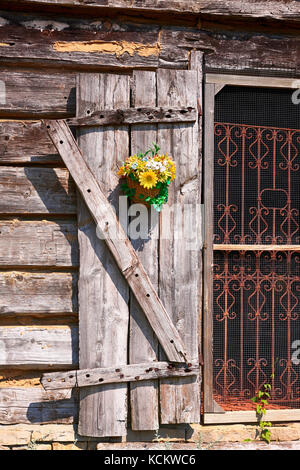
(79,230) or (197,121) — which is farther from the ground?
(197,121)

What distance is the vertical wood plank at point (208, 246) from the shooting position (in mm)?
3361

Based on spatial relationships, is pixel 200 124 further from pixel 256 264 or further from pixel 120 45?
pixel 256 264

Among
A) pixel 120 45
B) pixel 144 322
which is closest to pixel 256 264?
pixel 144 322

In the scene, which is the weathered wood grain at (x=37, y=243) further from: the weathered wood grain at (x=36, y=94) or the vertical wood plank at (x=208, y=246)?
the vertical wood plank at (x=208, y=246)

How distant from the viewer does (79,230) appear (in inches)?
122

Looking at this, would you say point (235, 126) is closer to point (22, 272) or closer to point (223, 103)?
point (223, 103)

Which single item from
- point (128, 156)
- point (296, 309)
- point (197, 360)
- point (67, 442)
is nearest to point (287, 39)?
point (128, 156)

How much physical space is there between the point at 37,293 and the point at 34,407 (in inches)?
28.1

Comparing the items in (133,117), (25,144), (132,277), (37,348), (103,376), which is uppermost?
(133,117)

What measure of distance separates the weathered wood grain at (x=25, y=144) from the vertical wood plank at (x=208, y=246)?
984mm

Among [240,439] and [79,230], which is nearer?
[79,230]

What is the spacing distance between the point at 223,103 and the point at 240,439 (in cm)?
227

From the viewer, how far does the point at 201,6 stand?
3.31 meters

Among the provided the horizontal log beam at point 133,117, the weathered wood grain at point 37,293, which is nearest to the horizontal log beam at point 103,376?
the weathered wood grain at point 37,293
